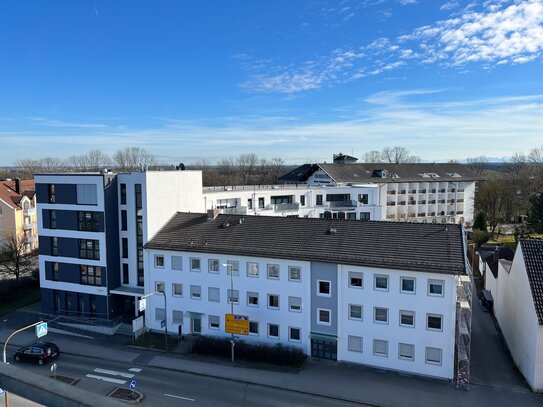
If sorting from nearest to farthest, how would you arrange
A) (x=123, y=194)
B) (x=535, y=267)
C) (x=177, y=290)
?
(x=535, y=267)
(x=177, y=290)
(x=123, y=194)

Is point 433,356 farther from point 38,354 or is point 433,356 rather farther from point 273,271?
point 38,354

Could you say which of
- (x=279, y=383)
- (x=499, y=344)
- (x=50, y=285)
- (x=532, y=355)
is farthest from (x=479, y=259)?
(x=50, y=285)

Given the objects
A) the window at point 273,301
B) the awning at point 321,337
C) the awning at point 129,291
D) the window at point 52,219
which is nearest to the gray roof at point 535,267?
the awning at point 321,337

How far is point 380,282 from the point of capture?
26766 mm

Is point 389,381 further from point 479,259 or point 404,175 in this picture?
point 404,175

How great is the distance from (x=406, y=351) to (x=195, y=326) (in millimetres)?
14634

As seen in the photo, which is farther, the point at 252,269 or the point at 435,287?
the point at 252,269

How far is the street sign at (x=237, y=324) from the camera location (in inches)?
1112

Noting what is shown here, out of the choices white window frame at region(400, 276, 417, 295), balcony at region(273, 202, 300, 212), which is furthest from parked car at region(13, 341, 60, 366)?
balcony at region(273, 202, 300, 212)

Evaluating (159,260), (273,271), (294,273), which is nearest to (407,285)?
(294,273)

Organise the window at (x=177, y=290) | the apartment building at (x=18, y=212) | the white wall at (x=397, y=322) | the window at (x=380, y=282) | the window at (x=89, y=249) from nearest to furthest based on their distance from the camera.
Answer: the white wall at (x=397, y=322) < the window at (x=380, y=282) < the window at (x=177, y=290) < the window at (x=89, y=249) < the apartment building at (x=18, y=212)

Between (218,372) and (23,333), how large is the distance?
58.8ft

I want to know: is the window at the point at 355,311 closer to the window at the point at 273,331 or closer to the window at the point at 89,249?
the window at the point at 273,331

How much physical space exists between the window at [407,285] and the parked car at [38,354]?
75.0ft
